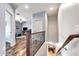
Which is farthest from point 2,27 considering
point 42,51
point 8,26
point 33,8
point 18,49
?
point 42,51

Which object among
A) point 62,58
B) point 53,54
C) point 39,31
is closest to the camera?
point 62,58

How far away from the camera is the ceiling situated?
1.82 m

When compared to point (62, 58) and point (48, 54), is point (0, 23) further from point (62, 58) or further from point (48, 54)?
point (62, 58)

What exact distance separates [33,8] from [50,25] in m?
0.44

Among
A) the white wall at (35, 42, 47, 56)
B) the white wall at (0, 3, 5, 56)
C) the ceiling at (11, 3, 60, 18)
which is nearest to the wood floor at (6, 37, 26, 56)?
the white wall at (0, 3, 5, 56)

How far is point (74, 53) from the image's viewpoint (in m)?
1.71

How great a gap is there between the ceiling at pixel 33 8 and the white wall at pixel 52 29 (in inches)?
4.2

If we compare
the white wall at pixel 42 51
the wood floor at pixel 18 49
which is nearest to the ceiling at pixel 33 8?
the wood floor at pixel 18 49

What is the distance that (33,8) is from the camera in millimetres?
1882

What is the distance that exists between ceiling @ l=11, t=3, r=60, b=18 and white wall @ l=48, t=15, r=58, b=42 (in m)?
0.11

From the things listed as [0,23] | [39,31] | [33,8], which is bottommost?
[39,31]

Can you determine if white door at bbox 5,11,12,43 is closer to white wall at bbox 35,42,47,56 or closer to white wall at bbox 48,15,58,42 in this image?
white wall at bbox 35,42,47,56

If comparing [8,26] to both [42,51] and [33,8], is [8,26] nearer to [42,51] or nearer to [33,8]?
[33,8]

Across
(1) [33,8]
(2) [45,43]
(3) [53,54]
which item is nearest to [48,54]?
(3) [53,54]
